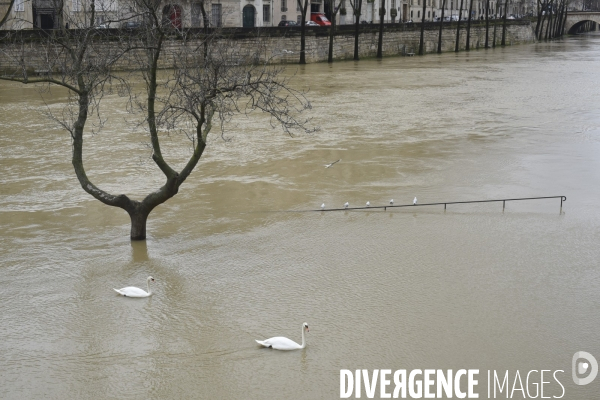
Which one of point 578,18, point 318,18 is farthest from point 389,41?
point 578,18

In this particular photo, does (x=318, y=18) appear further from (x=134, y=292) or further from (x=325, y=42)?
(x=134, y=292)

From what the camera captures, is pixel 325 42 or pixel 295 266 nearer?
pixel 295 266

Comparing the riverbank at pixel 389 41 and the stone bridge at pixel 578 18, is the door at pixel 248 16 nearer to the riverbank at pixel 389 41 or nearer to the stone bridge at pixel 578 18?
the riverbank at pixel 389 41

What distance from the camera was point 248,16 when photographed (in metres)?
49.8

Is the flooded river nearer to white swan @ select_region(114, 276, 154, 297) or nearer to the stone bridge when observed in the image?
white swan @ select_region(114, 276, 154, 297)

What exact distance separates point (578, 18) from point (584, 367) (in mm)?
92374

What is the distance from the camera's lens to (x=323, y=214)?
457 inches

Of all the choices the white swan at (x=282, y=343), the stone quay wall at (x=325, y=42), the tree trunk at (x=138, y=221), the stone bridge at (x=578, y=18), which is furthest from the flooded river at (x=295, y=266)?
the stone bridge at (x=578, y=18)

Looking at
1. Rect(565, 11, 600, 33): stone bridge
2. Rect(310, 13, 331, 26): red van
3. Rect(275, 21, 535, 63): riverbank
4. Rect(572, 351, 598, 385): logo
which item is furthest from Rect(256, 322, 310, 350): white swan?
Rect(565, 11, 600, 33): stone bridge

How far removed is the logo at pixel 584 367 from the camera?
6723 mm

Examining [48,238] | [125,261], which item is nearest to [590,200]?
[125,261]

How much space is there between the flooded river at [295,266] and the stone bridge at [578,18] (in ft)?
252

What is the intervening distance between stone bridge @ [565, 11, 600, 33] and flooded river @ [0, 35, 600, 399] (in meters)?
76.7

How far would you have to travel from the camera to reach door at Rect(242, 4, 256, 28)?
162 ft
